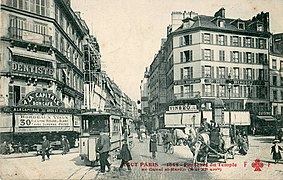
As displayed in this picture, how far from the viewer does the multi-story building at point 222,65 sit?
6746mm

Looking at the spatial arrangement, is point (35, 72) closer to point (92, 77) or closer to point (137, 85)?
point (92, 77)

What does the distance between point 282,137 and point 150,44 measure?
11.2 feet

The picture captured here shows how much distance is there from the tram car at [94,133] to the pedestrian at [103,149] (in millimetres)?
145

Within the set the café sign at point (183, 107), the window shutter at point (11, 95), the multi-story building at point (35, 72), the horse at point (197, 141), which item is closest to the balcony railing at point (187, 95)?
the café sign at point (183, 107)

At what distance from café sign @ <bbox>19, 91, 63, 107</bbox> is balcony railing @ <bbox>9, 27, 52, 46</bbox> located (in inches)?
36.5

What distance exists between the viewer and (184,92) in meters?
6.89

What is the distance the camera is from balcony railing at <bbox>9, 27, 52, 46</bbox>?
5.69 m

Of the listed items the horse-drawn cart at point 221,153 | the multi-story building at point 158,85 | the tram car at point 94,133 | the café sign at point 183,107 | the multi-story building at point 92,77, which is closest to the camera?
the tram car at point 94,133

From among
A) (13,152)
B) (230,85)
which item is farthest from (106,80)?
(230,85)

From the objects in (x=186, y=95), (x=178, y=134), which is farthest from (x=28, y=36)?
(x=178, y=134)

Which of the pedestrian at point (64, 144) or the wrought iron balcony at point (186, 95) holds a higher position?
the wrought iron balcony at point (186, 95)

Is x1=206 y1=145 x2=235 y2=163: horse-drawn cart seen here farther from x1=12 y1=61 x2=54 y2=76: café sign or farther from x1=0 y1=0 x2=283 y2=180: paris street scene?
x1=12 y1=61 x2=54 y2=76: café sign

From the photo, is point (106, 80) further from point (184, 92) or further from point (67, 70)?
point (184, 92)

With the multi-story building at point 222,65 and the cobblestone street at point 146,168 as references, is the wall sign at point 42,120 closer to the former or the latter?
the cobblestone street at point 146,168
